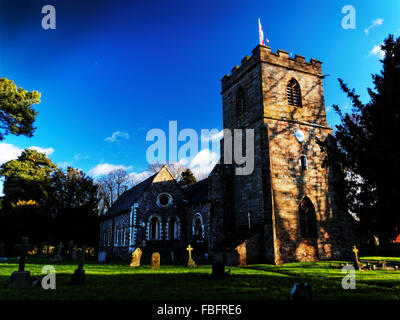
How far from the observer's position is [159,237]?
84.3ft

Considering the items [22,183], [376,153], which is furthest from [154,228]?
[376,153]

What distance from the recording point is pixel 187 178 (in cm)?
4012

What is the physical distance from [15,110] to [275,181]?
18.2 meters

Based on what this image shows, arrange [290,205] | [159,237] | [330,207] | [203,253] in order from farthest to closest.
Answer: [159,237], [203,253], [330,207], [290,205]

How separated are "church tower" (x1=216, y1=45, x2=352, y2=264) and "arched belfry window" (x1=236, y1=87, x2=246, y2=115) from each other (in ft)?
0.25

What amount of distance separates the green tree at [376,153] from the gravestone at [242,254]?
23.0ft

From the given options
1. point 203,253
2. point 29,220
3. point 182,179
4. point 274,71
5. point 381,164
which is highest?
point 274,71

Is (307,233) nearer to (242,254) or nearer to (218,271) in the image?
(242,254)

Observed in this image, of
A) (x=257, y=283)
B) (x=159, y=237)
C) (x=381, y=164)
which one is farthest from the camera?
(x=159, y=237)

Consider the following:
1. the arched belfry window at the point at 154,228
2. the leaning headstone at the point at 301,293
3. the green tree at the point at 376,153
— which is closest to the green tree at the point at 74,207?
the arched belfry window at the point at 154,228

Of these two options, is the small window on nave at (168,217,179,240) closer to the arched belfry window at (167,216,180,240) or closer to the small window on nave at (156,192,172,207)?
the arched belfry window at (167,216,180,240)

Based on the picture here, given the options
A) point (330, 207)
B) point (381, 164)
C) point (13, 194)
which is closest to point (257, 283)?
point (381, 164)
